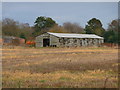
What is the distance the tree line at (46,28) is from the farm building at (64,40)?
529cm

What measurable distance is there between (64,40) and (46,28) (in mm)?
20502

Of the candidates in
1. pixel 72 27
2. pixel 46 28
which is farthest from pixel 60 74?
pixel 72 27

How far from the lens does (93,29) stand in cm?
7494

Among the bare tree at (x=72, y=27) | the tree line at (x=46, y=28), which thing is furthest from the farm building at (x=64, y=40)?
the bare tree at (x=72, y=27)

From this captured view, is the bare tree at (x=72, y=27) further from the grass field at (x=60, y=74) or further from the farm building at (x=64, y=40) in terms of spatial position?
the grass field at (x=60, y=74)

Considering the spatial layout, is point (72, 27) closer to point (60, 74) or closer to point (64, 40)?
point (64, 40)

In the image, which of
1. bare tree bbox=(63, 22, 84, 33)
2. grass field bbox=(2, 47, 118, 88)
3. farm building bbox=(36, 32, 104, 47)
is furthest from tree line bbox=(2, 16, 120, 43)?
grass field bbox=(2, 47, 118, 88)

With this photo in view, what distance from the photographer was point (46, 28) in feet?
241

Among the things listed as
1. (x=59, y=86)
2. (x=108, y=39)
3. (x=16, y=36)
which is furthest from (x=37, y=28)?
(x=59, y=86)

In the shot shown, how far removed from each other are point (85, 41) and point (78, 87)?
52563mm

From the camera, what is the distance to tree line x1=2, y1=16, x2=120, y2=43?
6300cm

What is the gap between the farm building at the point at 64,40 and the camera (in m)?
53.0

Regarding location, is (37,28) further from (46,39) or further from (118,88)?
(118,88)

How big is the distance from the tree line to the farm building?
5.29 m
